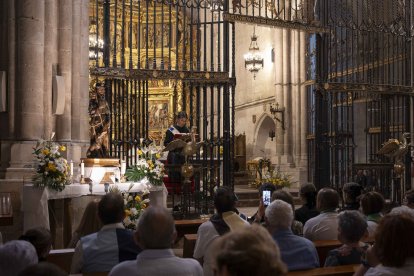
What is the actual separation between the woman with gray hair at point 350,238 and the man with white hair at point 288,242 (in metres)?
0.16

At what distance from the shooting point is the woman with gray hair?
4.11 m

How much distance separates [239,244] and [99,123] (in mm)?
8388

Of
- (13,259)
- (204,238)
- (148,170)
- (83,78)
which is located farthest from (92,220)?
(83,78)

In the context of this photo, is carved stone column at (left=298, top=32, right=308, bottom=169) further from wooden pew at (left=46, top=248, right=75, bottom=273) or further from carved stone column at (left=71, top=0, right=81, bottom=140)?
wooden pew at (left=46, top=248, right=75, bottom=273)

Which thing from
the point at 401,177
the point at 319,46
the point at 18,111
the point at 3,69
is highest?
the point at 319,46

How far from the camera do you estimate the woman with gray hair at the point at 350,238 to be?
4113 mm

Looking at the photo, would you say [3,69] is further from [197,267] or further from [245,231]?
[245,231]

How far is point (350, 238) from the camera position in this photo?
417 centimetres

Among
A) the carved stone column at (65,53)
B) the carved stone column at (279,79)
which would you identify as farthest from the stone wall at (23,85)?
the carved stone column at (279,79)

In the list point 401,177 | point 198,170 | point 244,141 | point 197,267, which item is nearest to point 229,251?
point 197,267

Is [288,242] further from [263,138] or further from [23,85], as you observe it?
[263,138]

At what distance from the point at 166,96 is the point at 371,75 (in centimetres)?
709

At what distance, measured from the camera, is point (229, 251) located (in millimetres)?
2023

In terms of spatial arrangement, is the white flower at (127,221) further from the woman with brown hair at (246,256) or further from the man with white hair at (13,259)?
the woman with brown hair at (246,256)
